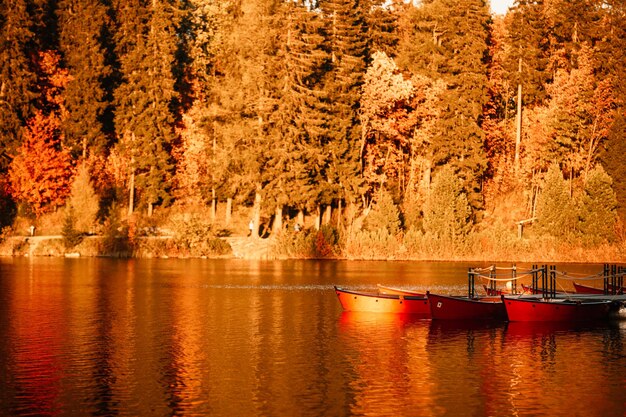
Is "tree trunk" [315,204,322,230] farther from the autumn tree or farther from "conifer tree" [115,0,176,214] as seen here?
the autumn tree

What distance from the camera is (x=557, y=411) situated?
28.1m

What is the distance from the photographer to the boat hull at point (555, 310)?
46.9 metres

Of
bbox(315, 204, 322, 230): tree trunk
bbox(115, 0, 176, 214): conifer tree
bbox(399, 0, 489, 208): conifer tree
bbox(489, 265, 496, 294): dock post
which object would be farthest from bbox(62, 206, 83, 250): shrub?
bbox(489, 265, 496, 294): dock post

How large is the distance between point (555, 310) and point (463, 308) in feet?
14.9

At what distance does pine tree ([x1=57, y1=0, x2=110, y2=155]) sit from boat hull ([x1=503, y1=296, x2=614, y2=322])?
64087mm

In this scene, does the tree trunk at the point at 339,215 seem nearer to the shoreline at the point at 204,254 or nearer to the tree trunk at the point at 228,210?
the shoreline at the point at 204,254

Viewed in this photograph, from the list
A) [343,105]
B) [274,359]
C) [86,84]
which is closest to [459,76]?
[343,105]

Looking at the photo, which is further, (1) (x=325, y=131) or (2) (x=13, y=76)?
(2) (x=13, y=76)

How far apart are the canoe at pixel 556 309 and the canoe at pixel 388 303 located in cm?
434

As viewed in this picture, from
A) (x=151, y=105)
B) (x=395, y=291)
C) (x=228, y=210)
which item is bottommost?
(x=395, y=291)

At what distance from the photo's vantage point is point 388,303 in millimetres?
48812

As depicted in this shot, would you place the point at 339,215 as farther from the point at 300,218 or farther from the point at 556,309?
the point at 556,309

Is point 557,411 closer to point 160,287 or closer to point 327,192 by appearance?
point 160,287

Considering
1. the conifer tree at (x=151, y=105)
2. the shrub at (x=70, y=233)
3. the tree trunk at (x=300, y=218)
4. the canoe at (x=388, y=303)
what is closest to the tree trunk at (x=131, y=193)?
the conifer tree at (x=151, y=105)
